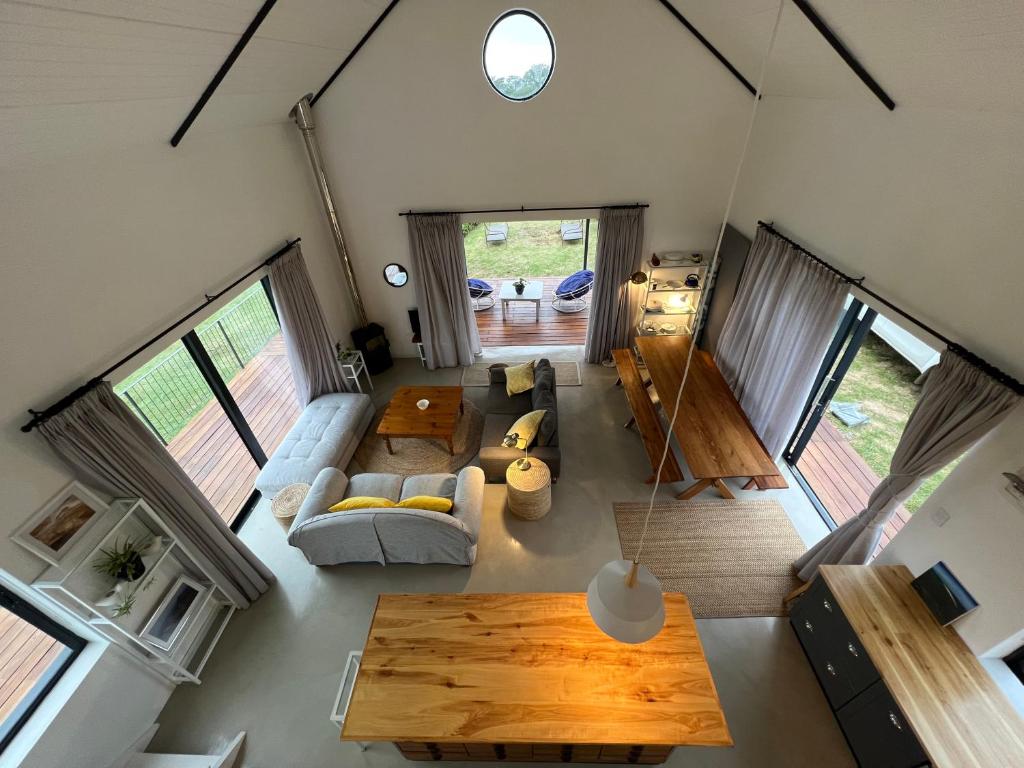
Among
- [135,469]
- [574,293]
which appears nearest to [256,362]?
[135,469]

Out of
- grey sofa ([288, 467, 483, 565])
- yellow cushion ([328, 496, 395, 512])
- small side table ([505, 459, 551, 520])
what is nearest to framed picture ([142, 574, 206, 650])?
grey sofa ([288, 467, 483, 565])

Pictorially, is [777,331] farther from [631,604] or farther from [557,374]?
[631,604]

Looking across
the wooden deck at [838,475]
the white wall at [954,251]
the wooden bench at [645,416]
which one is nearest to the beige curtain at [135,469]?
the wooden bench at [645,416]

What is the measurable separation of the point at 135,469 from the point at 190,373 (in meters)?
1.58

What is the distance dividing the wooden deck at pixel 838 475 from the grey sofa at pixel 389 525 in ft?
11.1

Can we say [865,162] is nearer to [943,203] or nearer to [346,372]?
[943,203]

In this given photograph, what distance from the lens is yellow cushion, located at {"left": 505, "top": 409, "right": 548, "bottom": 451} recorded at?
428 centimetres

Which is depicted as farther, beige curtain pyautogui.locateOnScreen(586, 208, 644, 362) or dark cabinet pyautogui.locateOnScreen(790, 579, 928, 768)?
beige curtain pyautogui.locateOnScreen(586, 208, 644, 362)

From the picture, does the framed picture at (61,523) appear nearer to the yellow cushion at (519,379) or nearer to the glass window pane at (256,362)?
the glass window pane at (256,362)

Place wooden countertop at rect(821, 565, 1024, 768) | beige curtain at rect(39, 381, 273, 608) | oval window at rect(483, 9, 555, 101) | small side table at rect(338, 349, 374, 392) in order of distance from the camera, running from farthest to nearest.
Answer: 1. small side table at rect(338, 349, 374, 392)
2. oval window at rect(483, 9, 555, 101)
3. beige curtain at rect(39, 381, 273, 608)
4. wooden countertop at rect(821, 565, 1024, 768)

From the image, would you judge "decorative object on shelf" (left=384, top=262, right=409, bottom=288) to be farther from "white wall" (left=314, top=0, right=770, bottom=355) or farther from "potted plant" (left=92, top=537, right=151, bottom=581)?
"potted plant" (left=92, top=537, right=151, bottom=581)

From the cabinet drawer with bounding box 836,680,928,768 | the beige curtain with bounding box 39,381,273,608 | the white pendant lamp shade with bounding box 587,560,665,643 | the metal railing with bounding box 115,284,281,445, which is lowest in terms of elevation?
the cabinet drawer with bounding box 836,680,928,768

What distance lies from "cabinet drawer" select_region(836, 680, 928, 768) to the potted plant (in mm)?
4507

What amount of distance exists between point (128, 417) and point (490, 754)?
10.2 feet
